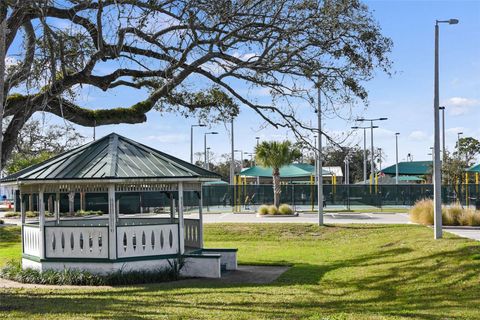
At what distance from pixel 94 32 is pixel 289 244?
45.2 ft

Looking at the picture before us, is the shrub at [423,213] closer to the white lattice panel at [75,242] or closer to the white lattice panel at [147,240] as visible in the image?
the white lattice panel at [147,240]

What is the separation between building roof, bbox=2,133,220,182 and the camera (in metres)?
14.9

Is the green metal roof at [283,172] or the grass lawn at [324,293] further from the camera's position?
the green metal roof at [283,172]

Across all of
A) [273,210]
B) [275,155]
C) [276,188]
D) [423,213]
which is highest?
[275,155]

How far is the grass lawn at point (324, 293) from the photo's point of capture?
33.5 feet

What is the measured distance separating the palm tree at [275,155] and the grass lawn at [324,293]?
20.3m

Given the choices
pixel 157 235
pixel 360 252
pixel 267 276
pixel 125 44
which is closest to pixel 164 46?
pixel 125 44

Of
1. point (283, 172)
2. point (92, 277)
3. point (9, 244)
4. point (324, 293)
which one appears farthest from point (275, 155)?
point (324, 293)

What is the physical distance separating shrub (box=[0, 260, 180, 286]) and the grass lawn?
660mm

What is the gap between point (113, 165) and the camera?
15258mm

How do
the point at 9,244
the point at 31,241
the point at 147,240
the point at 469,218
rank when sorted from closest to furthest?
the point at 147,240 → the point at 31,241 → the point at 469,218 → the point at 9,244

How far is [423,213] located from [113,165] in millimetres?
17359

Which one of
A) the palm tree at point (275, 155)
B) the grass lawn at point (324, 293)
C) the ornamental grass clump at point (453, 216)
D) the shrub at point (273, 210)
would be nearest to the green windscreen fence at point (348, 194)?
the palm tree at point (275, 155)

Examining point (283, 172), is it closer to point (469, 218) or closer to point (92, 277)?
point (469, 218)
